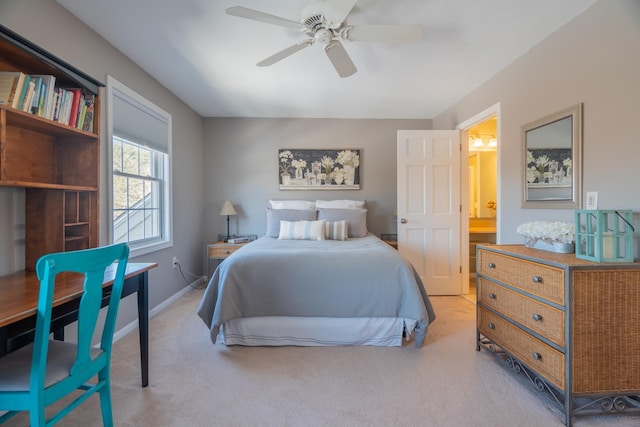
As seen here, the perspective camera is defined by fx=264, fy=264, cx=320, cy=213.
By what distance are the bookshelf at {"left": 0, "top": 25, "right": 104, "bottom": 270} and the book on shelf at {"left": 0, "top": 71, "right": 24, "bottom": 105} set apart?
8 centimetres

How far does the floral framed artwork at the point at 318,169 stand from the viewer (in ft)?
13.1

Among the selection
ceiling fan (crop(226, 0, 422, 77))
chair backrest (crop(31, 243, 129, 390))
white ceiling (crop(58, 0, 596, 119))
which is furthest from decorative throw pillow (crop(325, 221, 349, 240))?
chair backrest (crop(31, 243, 129, 390))

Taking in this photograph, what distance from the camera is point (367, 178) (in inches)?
159

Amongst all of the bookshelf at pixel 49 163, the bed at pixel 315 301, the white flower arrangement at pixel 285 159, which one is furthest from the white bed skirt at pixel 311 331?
the white flower arrangement at pixel 285 159

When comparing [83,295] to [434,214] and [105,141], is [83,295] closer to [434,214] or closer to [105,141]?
[105,141]

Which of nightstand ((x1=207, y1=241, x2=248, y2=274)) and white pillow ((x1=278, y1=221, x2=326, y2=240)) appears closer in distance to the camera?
white pillow ((x1=278, y1=221, x2=326, y2=240))

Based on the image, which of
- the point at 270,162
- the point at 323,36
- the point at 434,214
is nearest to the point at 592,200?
the point at 434,214

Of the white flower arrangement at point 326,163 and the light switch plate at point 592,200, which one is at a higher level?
the white flower arrangement at point 326,163

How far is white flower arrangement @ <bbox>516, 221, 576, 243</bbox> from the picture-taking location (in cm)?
157

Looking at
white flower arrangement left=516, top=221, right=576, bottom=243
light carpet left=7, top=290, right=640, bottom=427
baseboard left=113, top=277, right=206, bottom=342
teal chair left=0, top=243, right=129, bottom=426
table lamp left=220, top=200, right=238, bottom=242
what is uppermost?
table lamp left=220, top=200, right=238, bottom=242

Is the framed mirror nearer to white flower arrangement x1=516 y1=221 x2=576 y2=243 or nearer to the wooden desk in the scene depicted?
white flower arrangement x1=516 y1=221 x2=576 y2=243

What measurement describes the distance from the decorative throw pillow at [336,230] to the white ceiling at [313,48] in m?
1.55

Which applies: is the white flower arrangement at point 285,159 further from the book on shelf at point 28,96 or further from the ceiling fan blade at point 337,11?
the book on shelf at point 28,96

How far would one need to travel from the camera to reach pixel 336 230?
313cm
